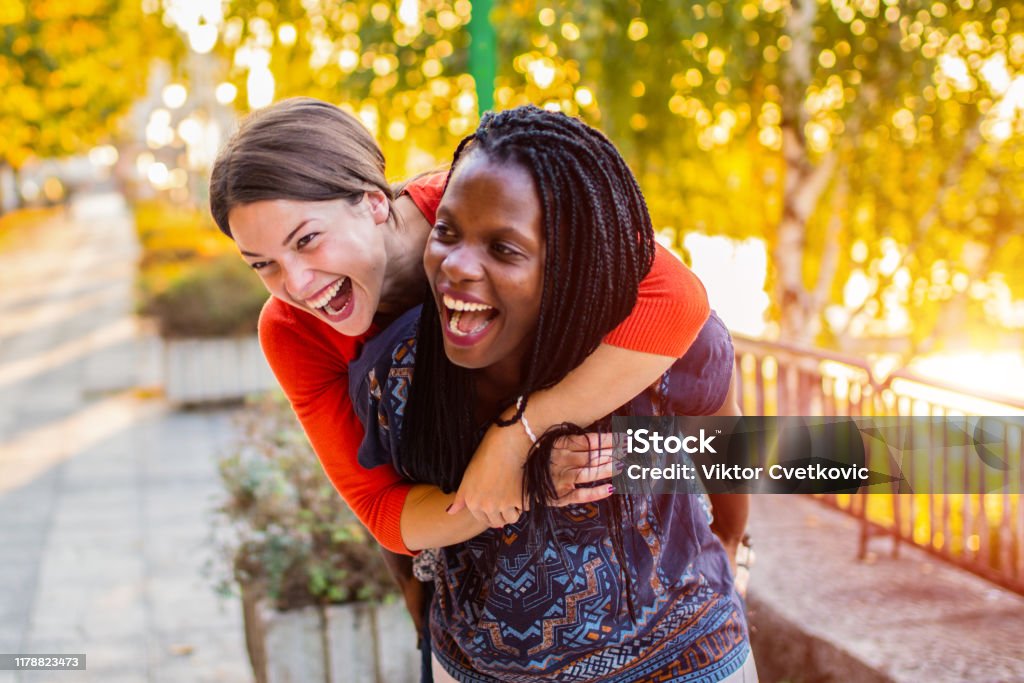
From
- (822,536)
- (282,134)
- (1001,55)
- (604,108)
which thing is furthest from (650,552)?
(1001,55)

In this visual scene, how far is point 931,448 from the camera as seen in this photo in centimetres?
349

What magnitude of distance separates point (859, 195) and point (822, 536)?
2.67 metres

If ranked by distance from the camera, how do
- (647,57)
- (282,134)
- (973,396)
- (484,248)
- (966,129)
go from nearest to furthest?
(484,248) < (282,134) < (973,396) < (647,57) < (966,129)

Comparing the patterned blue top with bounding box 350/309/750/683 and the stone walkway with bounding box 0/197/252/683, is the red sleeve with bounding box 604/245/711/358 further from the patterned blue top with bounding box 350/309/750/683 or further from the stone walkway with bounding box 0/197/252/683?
the stone walkway with bounding box 0/197/252/683

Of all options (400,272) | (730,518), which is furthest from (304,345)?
(730,518)

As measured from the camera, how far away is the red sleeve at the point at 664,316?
59.7 inches

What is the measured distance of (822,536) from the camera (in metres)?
4.13

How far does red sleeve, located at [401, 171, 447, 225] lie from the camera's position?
1.90 m

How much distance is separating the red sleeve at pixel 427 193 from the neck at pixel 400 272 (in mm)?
54

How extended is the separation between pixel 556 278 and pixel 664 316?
0.19 m

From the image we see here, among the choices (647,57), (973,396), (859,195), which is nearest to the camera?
(973,396)

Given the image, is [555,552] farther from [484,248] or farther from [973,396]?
[973,396]

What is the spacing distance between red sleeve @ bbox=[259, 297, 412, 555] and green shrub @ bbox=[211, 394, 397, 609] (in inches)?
67.0

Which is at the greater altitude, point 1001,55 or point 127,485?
point 1001,55
